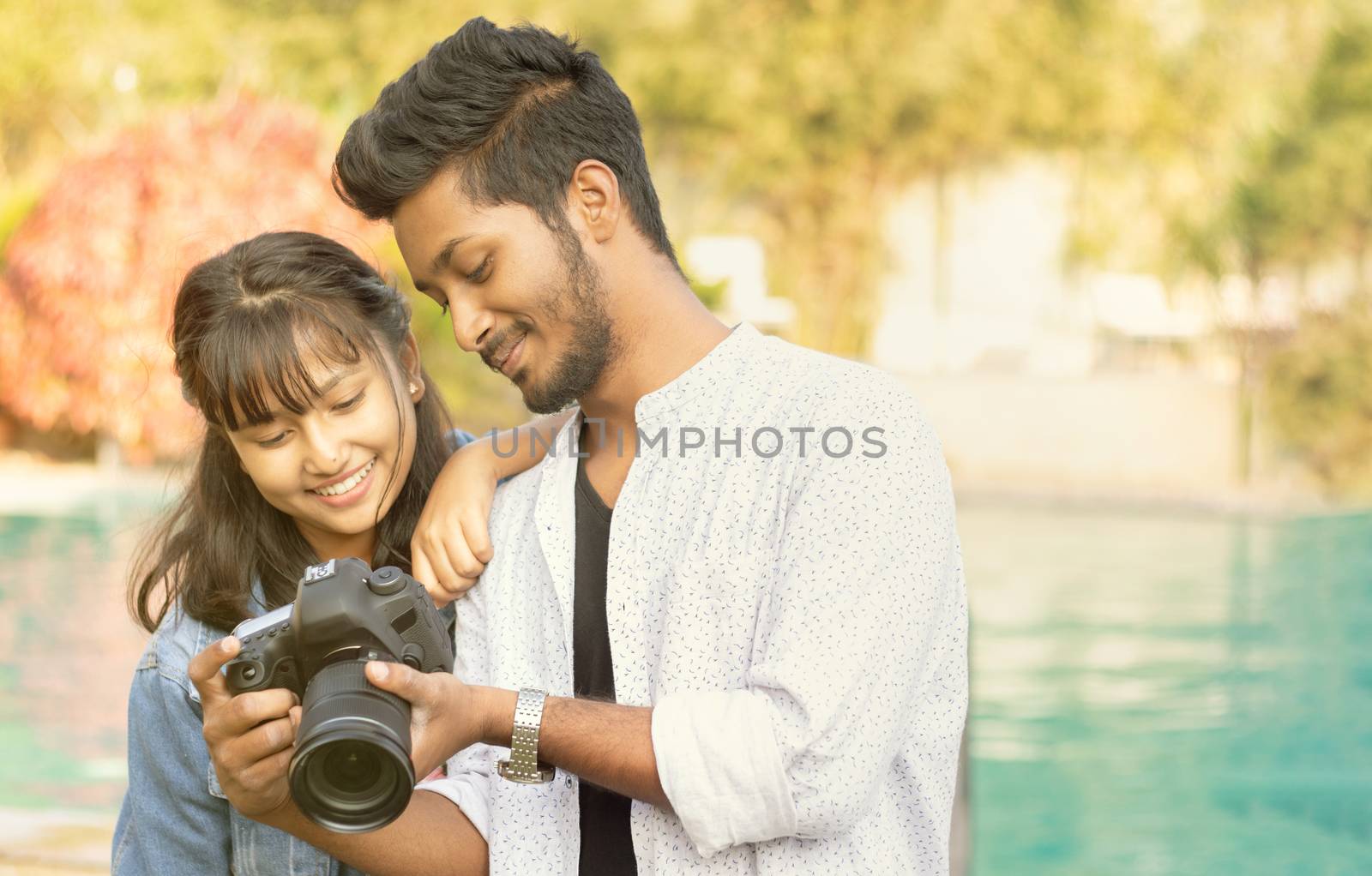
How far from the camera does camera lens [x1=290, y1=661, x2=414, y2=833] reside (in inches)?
47.9

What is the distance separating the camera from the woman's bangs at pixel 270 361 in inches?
66.9

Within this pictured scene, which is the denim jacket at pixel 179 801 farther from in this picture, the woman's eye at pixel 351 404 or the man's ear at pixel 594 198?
the man's ear at pixel 594 198

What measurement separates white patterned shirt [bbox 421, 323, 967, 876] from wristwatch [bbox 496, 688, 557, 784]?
12cm

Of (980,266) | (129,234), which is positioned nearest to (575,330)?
(129,234)

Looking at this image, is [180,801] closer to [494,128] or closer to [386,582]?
[386,582]

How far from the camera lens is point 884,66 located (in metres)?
12.6

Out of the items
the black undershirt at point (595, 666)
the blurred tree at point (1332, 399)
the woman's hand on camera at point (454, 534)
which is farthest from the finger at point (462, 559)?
the blurred tree at point (1332, 399)

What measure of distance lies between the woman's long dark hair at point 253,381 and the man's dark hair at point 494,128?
15 cm

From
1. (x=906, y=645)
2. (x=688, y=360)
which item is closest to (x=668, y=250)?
(x=688, y=360)

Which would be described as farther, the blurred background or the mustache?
the blurred background

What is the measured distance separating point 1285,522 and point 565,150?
9.29 m

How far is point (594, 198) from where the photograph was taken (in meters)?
1.67

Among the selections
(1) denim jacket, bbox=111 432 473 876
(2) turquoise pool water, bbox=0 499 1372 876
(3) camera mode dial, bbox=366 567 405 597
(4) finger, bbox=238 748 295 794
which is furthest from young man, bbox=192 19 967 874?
(2) turquoise pool water, bbox=0 499 1372 876

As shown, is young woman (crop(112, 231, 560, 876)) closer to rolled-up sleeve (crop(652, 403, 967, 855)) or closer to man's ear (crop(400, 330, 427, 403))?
man's ear (crop(400, 330, 427, 403))
